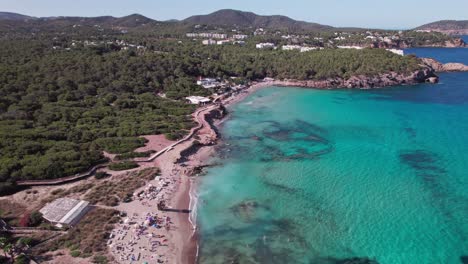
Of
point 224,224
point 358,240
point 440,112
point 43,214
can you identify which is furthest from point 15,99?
point 440,112

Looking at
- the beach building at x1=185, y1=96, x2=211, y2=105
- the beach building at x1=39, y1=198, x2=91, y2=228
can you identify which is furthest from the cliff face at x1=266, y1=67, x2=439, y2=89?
the beach building at x1=39, y1=198, x2=91, y2=228

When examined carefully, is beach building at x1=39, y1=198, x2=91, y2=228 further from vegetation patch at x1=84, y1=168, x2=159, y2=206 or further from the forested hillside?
the forested hillside

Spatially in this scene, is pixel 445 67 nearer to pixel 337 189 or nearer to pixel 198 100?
pixel 198 100

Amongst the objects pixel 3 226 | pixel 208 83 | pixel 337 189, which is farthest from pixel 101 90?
pixel 337 189

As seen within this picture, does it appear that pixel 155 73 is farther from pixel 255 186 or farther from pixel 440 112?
pixel 440 112

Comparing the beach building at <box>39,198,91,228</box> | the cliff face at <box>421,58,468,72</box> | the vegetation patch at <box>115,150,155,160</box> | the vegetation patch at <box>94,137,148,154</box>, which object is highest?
the cliff face at <box>421,58,468,72</box>

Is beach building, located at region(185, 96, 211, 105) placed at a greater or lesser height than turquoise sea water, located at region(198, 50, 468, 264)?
greater
